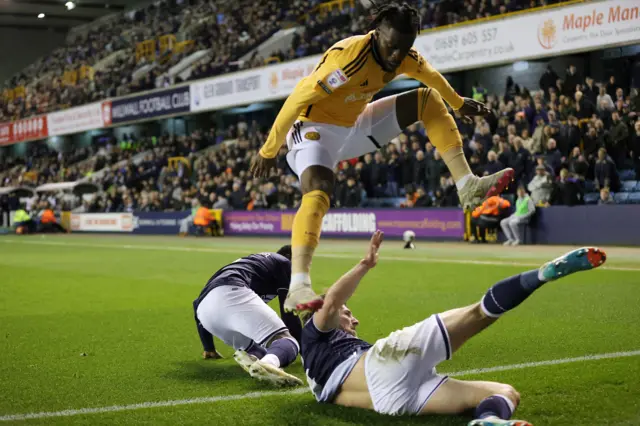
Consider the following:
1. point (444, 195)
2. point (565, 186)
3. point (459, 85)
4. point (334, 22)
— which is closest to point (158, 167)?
point (334, 22)

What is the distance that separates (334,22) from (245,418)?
28564 millimetres

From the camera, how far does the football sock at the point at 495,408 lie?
164 inches

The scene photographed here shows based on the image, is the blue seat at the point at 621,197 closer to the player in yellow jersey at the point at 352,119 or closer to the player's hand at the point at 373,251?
the player in yellow jersey at the point at 352,119

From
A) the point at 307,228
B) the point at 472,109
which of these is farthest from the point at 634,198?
the point at 307,228

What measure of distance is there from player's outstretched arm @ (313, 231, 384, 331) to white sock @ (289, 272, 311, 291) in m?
1.22

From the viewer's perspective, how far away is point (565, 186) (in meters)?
20.5

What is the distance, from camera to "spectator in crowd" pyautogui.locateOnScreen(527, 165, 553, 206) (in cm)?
2059

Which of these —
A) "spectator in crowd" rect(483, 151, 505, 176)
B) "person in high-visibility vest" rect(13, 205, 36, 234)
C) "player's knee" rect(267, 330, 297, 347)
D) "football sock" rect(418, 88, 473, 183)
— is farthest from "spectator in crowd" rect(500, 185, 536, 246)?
"person in high-visibility vest" rect(13, 205, 36, 234)

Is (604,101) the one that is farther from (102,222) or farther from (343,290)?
(102,222)

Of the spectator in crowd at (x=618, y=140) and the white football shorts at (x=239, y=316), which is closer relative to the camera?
the white football shorts at (x=239, y=316)

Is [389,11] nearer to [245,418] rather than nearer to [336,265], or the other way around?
[245,418]

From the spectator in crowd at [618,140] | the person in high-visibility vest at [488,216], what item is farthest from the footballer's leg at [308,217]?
the person in high-visibility vest at [488,216]

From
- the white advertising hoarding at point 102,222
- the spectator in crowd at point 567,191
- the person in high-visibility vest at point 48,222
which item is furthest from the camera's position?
the person in high-visibility vest at point 48,222

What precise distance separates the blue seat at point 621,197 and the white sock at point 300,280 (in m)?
15.8
